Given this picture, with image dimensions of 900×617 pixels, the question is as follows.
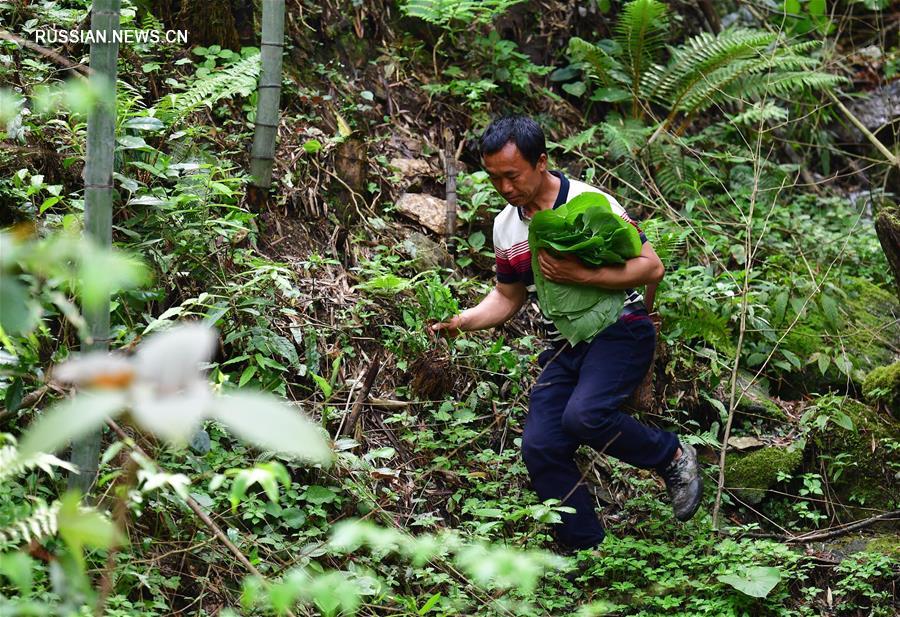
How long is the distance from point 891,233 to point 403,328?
2.59 metres

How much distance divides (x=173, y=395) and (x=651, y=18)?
7.13 m

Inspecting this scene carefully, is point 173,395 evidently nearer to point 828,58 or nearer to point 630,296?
point 630,296

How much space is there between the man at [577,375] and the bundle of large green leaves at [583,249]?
0.06 meters

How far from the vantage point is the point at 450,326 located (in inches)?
178

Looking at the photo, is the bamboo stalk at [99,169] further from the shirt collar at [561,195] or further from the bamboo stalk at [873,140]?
the bamboo stalk at [873,140]

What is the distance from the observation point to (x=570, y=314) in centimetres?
420

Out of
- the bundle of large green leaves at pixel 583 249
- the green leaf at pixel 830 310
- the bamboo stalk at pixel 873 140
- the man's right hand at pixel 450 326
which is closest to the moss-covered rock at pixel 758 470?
the green leaf at pixel 830 310

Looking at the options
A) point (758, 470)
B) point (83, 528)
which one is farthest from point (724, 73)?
point (83, 528)

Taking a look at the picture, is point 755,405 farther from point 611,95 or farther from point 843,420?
point 611,95

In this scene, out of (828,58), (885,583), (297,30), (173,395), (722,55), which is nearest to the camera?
(173,395)

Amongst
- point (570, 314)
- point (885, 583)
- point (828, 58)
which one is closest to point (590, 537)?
point (570, 314)

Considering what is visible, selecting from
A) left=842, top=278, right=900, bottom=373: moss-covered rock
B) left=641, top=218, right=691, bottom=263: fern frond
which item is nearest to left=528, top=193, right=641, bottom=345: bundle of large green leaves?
left=641, top=218, right=691, bottom=263: fern frond

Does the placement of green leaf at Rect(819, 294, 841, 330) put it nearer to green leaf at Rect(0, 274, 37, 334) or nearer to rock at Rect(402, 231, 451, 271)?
rock at Rect(402, 231, 451, 271)

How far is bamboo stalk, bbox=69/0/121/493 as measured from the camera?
233cm
